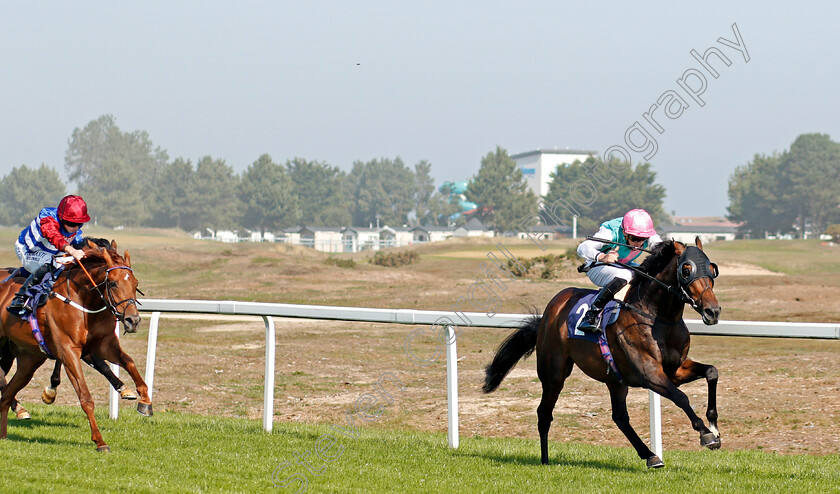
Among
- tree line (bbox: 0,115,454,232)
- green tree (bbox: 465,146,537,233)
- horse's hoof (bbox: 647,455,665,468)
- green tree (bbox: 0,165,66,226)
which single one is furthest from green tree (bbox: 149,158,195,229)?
horse's hoof (bbox: 647,455,665,468)

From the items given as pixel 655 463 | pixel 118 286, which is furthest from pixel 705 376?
pixel 118 286

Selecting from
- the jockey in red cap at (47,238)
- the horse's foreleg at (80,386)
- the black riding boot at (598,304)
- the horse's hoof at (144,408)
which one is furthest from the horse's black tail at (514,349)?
the jockey in red cap at (47,238)

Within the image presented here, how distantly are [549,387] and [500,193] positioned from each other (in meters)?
99.5

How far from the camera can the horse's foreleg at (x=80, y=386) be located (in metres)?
6.77

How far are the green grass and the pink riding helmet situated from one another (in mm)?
1665

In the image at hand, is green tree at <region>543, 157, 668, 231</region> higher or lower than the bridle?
higher

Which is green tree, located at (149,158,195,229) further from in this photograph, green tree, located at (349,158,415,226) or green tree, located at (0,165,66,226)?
green tree, located at (349,158,415,226)

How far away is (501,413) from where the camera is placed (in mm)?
10836

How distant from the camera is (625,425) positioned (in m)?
6.47

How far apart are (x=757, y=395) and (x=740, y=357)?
16.0 ft

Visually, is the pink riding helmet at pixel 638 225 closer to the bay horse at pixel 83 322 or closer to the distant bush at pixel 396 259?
the bay horse at pixel 83 322

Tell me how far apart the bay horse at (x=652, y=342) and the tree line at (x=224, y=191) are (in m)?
82.0

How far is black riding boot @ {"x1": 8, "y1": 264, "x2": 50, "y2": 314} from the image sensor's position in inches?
291

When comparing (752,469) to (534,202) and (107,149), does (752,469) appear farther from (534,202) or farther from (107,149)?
(107,149)
